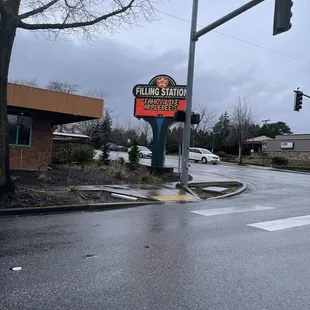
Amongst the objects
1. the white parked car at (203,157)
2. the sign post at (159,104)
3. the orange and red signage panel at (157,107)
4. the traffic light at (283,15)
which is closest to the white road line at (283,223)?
the traffic light at (283,15)

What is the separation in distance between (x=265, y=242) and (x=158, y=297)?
340 cm

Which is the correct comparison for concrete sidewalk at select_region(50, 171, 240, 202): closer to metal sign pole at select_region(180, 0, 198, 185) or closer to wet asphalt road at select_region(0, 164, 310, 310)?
metal sign pole at select_region(180, 0, 198, 185)

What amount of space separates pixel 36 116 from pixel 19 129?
105 cm

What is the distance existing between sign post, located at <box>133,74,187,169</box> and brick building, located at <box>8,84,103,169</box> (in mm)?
2681

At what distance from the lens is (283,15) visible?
9406 mm

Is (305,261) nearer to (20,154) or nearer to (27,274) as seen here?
(27,274)

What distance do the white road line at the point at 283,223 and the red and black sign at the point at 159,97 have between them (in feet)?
36.1

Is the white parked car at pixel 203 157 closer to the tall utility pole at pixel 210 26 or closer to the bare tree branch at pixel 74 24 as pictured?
the tall utility pole at pixel 210 26

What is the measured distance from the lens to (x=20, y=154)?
58.4ft

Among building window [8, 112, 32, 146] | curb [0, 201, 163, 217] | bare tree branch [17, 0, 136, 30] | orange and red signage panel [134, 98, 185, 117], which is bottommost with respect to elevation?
curb [0, 201, 163, 217]

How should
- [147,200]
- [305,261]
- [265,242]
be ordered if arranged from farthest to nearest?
[147,200] < [265,242] < [305,261]

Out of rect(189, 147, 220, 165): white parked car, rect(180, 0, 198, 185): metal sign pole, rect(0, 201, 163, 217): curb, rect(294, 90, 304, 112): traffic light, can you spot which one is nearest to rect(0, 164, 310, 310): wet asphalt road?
rect(0, 201, 163, 217): curb

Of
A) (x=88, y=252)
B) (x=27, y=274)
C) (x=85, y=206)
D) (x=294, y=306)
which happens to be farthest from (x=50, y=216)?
(x=294, y=306)

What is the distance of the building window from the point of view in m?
17.6
